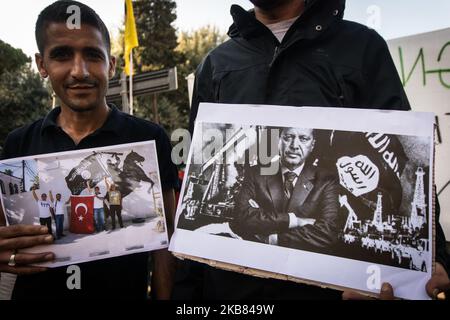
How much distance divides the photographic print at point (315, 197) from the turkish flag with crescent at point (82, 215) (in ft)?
1.05

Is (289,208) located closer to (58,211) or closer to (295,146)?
(295,146)

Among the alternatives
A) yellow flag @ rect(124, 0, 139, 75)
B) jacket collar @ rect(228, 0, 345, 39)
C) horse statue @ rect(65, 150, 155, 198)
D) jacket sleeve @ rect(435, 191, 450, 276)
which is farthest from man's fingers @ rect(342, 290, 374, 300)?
yellow flag @ rect(124, 0, 139, 75)

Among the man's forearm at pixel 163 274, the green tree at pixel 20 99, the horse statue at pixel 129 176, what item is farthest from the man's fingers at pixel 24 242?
the green tree at pixel 20 99

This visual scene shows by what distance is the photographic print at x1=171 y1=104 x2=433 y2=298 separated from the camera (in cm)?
87

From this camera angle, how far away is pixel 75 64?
127 centimetres

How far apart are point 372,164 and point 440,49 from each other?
2.07 m

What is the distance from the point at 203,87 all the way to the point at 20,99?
1580 centimetres

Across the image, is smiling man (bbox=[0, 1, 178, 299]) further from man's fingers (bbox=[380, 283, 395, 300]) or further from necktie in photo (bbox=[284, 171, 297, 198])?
man's fingers (bbox=[380, 283, 395, 300])

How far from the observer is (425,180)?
87cm

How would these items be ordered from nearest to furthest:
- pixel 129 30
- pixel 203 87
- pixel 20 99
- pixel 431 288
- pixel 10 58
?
1. pixel 431 288
2. pixel 203 87
3. pixel 129 30
4. pixel 20 99
5. pixel 10 58

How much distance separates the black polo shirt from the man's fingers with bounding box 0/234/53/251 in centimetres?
19

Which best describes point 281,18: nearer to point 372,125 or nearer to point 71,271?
point 372,125

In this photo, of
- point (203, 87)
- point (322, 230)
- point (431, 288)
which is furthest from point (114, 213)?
point (431, 288)

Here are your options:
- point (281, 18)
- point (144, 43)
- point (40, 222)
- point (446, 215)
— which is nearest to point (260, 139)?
point (281, 18)
